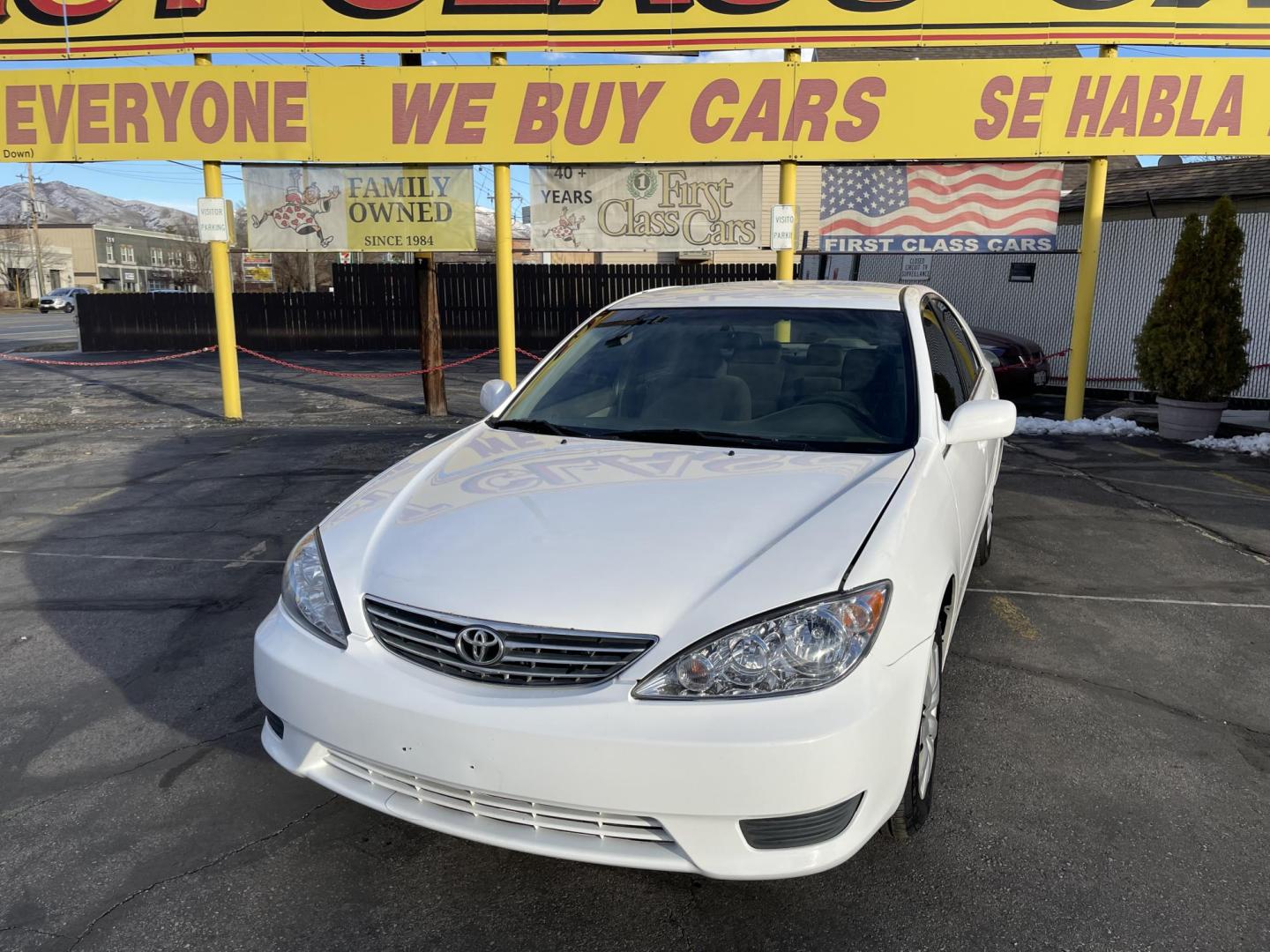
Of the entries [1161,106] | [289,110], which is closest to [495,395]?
[289,110]

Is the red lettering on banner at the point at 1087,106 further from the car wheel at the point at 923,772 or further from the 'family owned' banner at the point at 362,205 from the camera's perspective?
the car wheel at the point at 923,772

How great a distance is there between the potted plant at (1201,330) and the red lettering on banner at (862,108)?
351 centimetres

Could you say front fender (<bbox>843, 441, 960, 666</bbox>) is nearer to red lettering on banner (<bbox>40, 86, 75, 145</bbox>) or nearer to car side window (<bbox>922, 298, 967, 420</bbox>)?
car side window (<bbox>922, 298, 967, 420</bbox>)

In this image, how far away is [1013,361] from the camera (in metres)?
13.3

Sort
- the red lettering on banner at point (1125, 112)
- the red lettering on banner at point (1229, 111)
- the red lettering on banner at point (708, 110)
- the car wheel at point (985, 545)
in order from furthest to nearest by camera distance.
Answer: the red lettering on banner at point (708, 110)
the red lettering on banner at point (1125, 112)
the red lettering on banner at point (1229, 111)
the car wheel at point (985, 545)

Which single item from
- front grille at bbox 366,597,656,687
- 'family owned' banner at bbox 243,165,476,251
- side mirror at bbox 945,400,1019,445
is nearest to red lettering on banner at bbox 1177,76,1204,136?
'family owned' banner at bbox 243,165,476,251

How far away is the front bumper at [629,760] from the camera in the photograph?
6.93 feet

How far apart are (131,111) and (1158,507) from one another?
11.5 meters

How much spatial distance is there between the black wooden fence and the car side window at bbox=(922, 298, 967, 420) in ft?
59.0

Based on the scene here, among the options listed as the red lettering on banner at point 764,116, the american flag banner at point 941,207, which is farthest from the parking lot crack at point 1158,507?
the red lettering on banner at point 764,116

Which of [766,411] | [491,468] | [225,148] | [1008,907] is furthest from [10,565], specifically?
[225,148]

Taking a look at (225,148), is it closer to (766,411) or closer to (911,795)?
(766,411)

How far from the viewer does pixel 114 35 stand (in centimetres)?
1084

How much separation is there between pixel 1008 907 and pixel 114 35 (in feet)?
41.4
